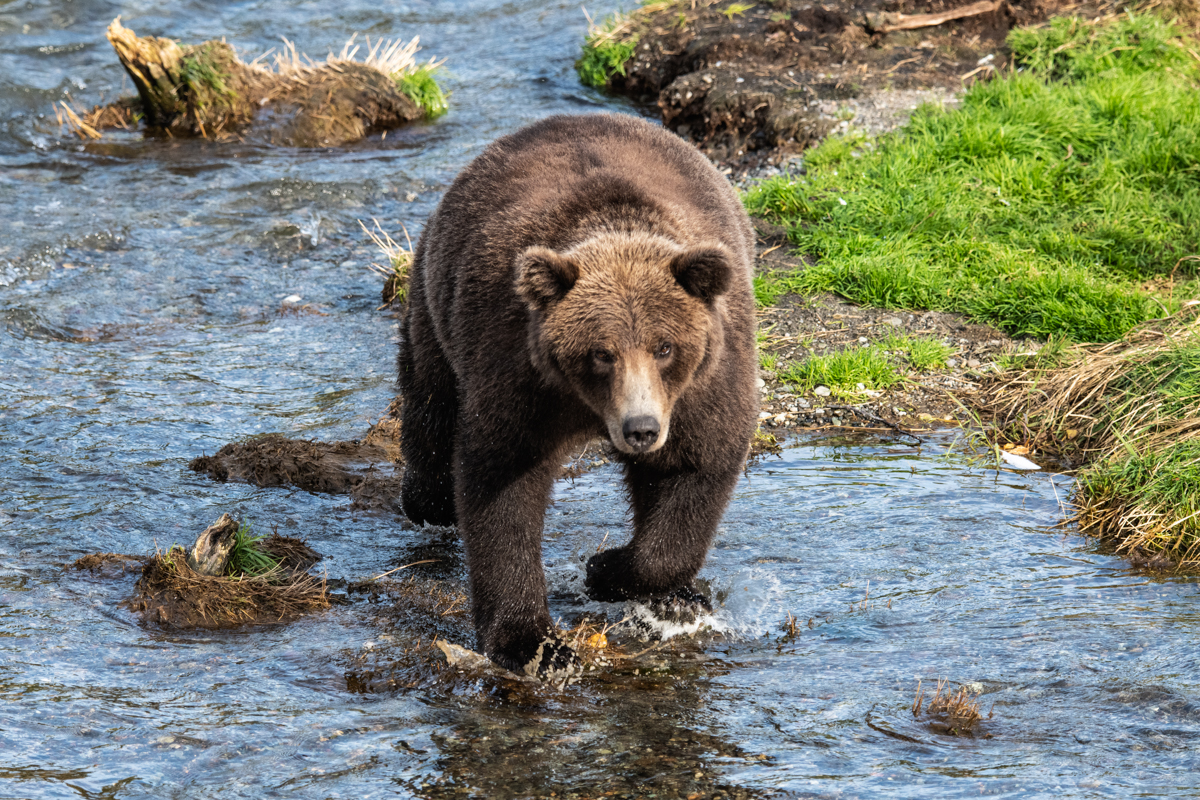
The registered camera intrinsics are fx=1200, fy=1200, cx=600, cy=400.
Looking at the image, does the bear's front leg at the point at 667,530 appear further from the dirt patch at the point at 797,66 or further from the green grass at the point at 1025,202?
the dirt patch at the point at 797,66

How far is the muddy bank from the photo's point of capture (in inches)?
503

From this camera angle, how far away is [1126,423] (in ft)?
21.0

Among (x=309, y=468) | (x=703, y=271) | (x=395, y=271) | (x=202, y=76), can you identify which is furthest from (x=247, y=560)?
(x=202, y=76)

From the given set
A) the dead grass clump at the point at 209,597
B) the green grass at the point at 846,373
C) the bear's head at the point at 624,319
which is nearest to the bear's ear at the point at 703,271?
the bear's head at the point at 624,319

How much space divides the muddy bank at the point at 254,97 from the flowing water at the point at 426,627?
2946 millimetres

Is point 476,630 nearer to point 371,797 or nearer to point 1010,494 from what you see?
point 371,797

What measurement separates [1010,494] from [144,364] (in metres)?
5.74

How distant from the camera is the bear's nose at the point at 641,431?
14.1 ft

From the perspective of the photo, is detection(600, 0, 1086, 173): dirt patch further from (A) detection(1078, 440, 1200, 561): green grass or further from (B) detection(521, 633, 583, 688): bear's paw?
(B) detection(521, 633, 583, 688): bear's paw

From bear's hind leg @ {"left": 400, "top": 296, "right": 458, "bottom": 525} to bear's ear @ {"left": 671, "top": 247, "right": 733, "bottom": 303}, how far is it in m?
1.70

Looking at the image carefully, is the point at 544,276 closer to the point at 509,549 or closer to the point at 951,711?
the point at 509,549

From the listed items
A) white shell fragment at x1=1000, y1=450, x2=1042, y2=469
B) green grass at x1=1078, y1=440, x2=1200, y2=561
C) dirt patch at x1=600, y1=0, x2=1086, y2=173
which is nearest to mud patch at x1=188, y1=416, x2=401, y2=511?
white shell fragment at x1=1000, y1=450, x2=1042, y2=469

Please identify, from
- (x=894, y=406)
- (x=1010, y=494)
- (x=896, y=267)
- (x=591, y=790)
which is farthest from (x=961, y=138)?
(x=591, y=790)

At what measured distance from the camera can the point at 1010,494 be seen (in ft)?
21.0
